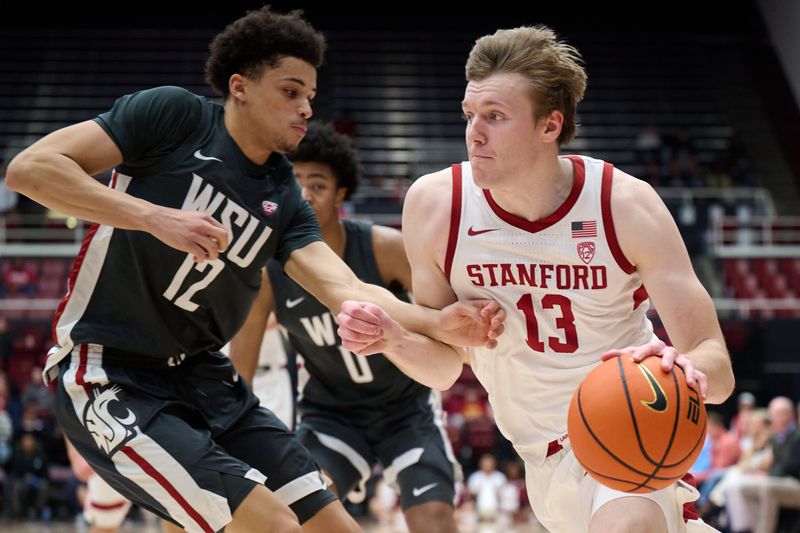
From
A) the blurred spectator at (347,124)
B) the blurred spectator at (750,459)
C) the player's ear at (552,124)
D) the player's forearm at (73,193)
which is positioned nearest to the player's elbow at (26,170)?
the player's forearm at (73,193)

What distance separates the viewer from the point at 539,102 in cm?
360

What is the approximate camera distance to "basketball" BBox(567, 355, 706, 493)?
3012 mm

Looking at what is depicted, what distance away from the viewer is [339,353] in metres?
5.06

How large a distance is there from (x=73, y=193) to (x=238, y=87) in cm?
89

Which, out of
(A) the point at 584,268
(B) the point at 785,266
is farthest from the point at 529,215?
(B) the point at 785,266

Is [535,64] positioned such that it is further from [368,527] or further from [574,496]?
[368,527]

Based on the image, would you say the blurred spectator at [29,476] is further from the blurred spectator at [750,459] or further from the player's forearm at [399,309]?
the player's forearm at [399,309]

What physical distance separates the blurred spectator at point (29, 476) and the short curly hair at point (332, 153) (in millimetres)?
8757

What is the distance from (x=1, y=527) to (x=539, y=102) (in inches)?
405

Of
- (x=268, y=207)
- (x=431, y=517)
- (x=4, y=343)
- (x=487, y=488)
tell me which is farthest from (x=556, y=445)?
(x=4, y=343)

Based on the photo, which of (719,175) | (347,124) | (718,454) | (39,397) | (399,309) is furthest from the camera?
(347,124)

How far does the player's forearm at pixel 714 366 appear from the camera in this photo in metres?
3.25

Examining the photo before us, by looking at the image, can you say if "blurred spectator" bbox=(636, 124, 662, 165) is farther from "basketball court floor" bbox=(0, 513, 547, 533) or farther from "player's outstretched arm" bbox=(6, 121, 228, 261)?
"player's outstretched arm" bbox=(6, 121, 228, 261)

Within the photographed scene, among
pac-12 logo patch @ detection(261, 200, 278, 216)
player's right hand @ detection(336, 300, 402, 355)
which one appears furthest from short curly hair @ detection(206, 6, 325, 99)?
player's right hand @ detection(336, 300, 402, 355)
